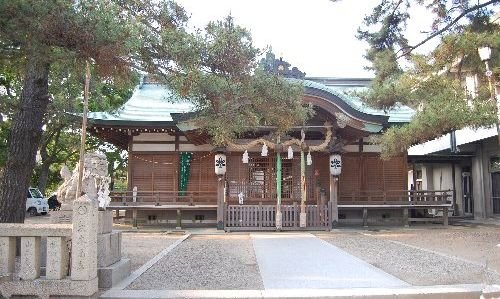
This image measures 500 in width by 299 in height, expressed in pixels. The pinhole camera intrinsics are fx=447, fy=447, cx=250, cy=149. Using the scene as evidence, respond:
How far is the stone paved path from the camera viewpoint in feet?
20.7

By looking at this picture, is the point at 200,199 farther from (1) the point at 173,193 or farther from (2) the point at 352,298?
(2) the point at 352,298

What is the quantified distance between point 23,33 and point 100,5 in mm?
958

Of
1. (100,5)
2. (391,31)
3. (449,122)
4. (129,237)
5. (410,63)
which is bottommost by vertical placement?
(129,237)

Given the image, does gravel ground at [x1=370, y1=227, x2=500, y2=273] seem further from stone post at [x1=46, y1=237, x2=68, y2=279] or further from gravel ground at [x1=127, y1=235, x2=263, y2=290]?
stone post at [x1=46, y1=237, x2=68, y2=279]

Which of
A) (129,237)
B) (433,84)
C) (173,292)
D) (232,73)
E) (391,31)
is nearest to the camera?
(173,292)

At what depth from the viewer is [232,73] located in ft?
22.0

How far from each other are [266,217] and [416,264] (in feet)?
24.2

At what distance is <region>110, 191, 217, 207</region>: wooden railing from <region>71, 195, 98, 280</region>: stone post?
1085cm

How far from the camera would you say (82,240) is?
5340mm

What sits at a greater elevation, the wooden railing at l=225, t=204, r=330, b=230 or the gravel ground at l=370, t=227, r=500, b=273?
the wooden railing at l=225, t=204, r=330, b=230

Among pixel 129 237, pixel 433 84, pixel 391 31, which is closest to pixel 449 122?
pixel 433 84

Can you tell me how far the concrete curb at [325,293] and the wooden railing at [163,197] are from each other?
10.7 metres

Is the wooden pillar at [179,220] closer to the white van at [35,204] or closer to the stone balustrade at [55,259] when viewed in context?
the stone balustrade at [55,259]

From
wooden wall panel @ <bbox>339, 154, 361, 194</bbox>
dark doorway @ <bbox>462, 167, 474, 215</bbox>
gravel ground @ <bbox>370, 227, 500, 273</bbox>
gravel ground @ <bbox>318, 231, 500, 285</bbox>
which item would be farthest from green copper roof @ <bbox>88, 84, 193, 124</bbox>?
dark doorway @ <bbox>462, 167, 474, 215</bbox>
